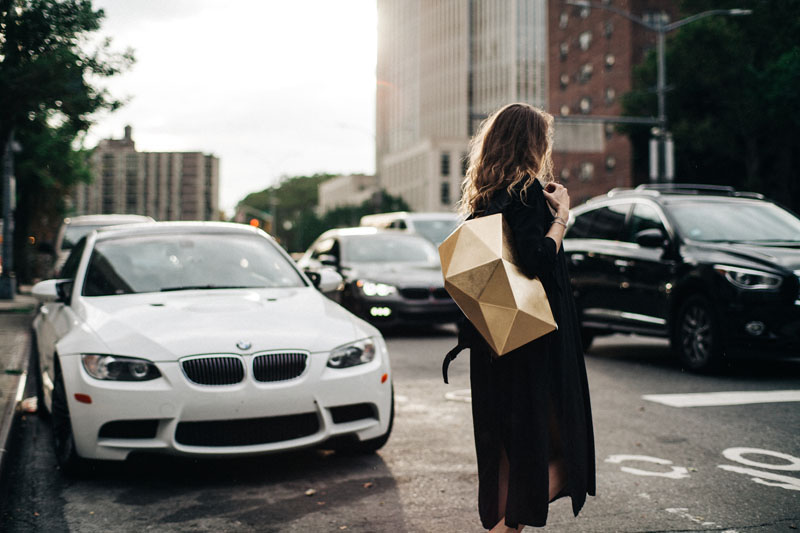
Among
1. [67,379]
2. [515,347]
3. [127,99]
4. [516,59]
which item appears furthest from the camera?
[516,59]

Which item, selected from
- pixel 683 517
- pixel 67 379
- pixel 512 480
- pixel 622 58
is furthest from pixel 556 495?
pixel 622 58

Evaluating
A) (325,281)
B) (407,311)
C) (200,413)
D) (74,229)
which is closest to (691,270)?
(325,281)

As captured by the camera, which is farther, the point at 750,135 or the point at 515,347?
the point at 750,135

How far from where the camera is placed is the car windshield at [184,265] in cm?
611

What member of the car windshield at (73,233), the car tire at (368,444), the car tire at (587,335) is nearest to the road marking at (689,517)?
the car tire at (368,444)

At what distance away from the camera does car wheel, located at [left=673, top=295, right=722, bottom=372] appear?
8539 millimetres

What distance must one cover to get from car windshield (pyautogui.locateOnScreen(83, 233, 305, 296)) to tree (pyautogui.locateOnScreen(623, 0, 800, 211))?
27975mm

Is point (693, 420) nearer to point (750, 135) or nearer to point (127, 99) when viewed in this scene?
point (127, 99)

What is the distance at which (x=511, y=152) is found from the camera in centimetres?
325


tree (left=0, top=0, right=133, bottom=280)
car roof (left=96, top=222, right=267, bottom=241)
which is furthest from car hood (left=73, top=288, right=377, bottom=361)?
tree (left=0, top=0, right=133, bottom=280)

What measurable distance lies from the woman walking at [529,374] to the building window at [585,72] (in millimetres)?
64211

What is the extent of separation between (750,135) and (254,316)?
3597 cm

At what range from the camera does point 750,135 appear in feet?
123

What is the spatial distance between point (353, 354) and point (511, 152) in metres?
2.37
